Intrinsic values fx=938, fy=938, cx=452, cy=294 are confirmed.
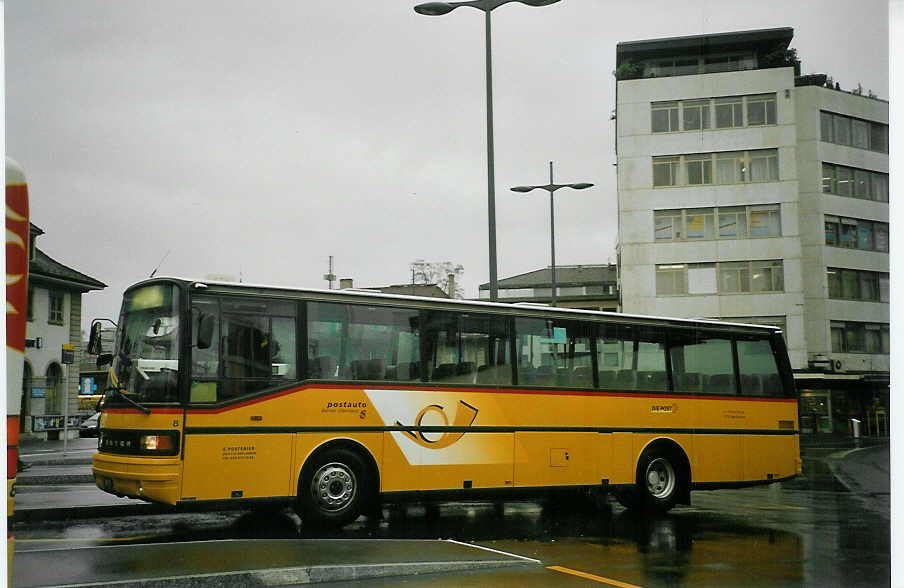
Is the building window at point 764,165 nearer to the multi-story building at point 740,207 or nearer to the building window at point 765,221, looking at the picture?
the multi-story building at point 740,207

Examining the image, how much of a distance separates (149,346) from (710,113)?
117 ft

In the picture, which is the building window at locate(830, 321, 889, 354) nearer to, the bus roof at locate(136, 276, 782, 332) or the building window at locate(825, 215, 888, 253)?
the building window at locate(825, 215, 888, 253)

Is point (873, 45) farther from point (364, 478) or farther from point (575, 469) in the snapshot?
point (364, 478)

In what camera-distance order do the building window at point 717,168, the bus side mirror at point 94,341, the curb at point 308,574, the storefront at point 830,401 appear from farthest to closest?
the building window at point 717,168
the storefront at point 830,401
the bus side mirror at point 94,341
the curb at point 308,574

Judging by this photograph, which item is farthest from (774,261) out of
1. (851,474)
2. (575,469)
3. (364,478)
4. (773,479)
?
(364,478)

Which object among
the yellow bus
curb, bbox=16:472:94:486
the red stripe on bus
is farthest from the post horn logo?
curb, bbox=16:472:94:486

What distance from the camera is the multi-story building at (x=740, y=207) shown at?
38312mm

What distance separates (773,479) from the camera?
15680 millimetres

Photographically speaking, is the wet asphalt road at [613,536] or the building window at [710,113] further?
the building window at [710,113]

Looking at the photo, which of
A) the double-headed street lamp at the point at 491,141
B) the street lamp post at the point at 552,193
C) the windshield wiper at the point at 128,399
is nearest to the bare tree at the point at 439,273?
the street lamp post at the point at 552,193

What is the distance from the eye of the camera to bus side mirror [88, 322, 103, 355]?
36.8ft

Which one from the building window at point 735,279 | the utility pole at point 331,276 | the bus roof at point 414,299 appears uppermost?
the building window at point 735,279

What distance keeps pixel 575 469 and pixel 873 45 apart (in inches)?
272

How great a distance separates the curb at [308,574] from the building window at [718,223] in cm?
3513
